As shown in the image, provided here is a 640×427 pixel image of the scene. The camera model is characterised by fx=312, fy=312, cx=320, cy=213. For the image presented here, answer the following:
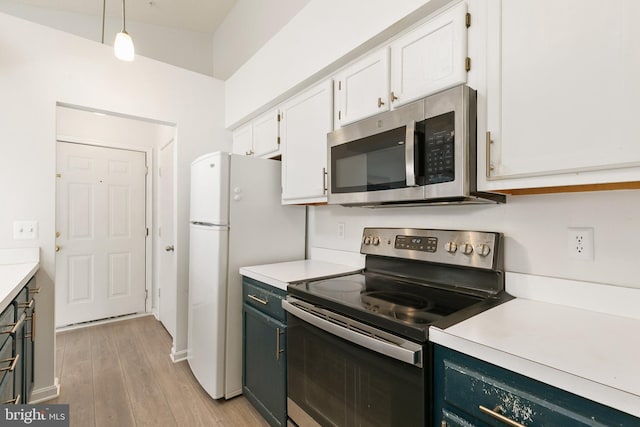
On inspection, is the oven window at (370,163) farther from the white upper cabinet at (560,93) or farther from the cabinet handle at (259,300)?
the cabinet handle at (259,300)

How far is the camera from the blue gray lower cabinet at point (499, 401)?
2.24 ft

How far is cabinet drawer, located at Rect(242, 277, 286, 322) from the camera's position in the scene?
169 cm

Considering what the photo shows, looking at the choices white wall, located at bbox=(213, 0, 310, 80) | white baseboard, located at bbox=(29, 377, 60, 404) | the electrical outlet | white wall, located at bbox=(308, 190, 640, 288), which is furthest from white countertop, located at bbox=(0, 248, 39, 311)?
white wall, located at bbox=(213, 0, 310, 80)

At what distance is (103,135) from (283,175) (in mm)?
2653

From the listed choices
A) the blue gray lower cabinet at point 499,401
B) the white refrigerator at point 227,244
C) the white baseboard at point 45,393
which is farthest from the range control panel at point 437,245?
the white baseboard at point 45,393

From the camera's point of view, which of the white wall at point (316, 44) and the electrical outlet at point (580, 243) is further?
the white wall at point (316, 44)

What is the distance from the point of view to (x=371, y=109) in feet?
5.06

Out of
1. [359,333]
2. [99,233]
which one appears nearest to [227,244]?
[359,333]

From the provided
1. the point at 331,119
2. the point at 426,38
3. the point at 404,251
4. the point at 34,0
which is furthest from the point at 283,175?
the point at 34,0

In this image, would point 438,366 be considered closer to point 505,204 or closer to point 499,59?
point 505,204

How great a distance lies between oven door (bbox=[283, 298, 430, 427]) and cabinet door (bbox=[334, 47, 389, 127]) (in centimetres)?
99

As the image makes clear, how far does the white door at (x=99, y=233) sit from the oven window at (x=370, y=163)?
3.06m

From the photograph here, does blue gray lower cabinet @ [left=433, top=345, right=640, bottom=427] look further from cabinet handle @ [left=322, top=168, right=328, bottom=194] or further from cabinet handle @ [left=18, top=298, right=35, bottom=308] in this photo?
cabinet handle @ [left=18, top=298, right=35, bottom=308]

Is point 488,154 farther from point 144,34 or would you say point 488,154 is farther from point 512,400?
point 144,34
